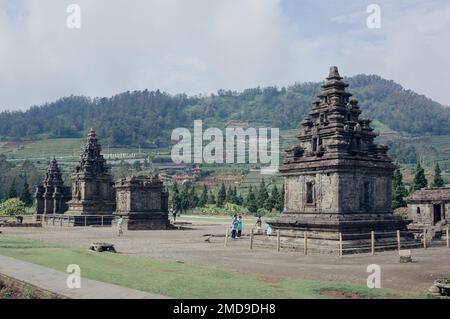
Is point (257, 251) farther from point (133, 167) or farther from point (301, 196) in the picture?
point (133, 167)

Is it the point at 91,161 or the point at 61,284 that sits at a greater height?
the point at 91,161

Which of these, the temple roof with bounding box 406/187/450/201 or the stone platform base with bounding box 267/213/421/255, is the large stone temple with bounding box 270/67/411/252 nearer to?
the stone platform base with bounding box 267/213/421/255

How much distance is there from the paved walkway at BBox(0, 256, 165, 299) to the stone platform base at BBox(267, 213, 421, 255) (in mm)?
14884

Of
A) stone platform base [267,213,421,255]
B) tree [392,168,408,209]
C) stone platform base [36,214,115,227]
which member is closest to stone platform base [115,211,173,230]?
stone platform base [36,214,115,227]

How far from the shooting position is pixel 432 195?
165 ft

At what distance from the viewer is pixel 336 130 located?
30.1 meters

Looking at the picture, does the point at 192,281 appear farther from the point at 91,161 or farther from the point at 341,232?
the point at 91,161

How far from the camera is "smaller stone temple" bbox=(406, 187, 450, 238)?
49.1m

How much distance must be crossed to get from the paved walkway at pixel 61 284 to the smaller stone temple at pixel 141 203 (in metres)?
33.4

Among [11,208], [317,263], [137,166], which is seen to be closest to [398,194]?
[317,263]

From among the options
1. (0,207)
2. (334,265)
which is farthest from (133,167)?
(334,265)

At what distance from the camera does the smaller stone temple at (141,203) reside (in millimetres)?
52219

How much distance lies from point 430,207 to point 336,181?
2575 centimetres
